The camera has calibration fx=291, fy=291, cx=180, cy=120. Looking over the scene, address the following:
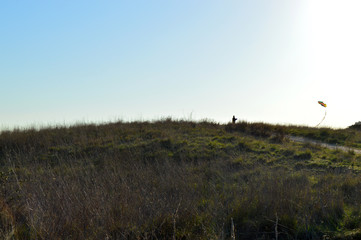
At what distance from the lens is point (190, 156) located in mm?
10758

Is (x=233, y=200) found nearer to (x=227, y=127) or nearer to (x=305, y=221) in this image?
(x=305, y=221)

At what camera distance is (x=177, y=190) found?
6219 millimetres

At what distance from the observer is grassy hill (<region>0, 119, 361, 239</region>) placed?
4.66 metres

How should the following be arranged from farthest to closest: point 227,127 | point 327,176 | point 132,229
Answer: point 227,127 < point 327,176 < point 132,229

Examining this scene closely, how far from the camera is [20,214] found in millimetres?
5414

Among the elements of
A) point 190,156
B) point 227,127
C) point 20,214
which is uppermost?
point 227,127

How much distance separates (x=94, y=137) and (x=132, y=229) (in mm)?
9806

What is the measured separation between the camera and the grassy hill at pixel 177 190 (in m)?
4.66

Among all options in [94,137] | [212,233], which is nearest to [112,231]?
[212,233]

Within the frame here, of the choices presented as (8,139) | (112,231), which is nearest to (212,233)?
(112,231)

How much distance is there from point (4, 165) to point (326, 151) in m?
12.7

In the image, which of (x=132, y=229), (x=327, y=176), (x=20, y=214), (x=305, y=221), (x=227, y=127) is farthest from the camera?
(x=227, y=127)

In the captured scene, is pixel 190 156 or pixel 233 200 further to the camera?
pixel 190 156

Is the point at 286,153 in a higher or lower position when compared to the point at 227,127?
lower
